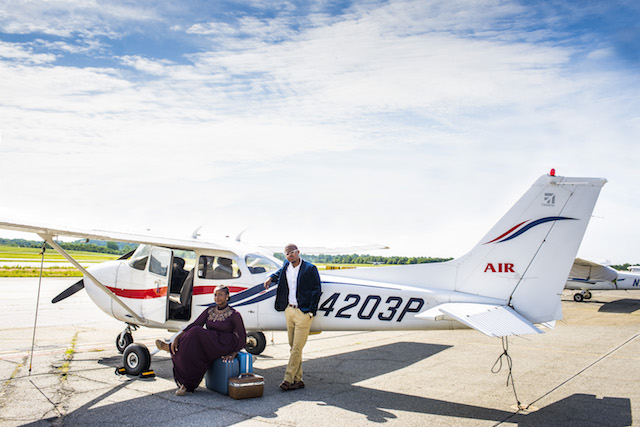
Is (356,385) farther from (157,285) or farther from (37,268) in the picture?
(37,268)

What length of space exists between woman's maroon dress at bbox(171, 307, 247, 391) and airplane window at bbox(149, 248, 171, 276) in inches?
66.0

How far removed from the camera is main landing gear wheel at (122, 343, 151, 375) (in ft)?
23.0

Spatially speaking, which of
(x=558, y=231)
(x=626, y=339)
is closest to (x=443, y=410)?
(x=558, y=231)

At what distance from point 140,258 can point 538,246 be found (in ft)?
19.7

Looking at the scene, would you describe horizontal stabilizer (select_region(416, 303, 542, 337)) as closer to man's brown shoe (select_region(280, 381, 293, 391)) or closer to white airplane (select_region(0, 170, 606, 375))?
white airplane (select_region(0, 170, 606, 375))

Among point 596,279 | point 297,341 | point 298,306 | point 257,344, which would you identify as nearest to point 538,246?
point 298,306

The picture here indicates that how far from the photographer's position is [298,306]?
666 centimetres

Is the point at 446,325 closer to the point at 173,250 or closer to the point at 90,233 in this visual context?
the point at 173,250

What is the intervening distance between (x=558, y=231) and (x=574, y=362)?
377 cm

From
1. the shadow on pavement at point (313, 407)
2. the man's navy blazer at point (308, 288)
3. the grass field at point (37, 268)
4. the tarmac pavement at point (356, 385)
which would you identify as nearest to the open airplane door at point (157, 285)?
the tarmac pavement at point (356, 385)

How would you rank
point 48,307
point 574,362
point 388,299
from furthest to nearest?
point 48,307 → point 574,362 → point 388,299

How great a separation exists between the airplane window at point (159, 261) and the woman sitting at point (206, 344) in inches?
63.6

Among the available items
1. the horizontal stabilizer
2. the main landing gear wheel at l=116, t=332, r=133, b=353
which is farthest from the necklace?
the main landing gear wheel at l=116, t=332, r=133, b=353

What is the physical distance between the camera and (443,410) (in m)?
5.77
